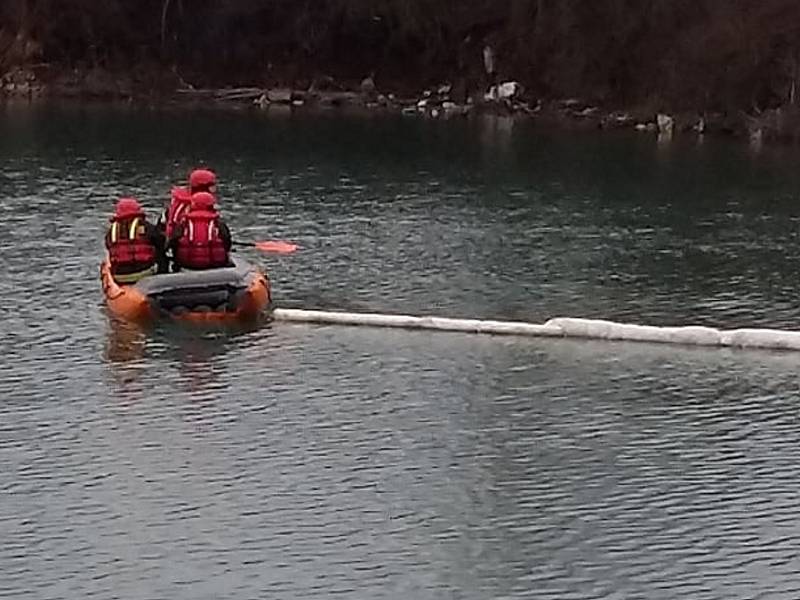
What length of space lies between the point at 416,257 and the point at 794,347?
9648mm

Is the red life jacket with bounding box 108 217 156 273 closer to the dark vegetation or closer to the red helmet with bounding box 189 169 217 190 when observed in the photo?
the red helmet with bounding box 189 169 217 190

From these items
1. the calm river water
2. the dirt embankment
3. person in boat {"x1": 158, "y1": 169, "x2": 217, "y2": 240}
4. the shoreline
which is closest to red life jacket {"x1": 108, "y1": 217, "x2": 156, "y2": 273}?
person in boat {"x1": 158, "y1": 169, "x2": 217, "y2": 240}

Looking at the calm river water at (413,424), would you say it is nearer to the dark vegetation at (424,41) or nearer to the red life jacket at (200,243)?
the red life jacket at (200,243)

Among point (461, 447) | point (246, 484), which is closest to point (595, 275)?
point (461, 447)

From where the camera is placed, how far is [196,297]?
23.0 m

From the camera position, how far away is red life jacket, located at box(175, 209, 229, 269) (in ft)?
78.0

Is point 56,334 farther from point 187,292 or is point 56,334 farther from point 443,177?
point 443,177

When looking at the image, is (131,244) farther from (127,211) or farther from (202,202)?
(202,202)

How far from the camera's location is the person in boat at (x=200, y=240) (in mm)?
23766

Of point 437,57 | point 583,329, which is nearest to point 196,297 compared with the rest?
point 583,329

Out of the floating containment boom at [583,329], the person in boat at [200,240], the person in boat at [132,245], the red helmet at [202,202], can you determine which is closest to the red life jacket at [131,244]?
the person in boat at [132,245]

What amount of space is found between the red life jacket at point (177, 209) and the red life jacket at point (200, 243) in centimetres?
45

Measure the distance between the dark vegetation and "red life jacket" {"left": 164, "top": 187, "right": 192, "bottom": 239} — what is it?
3454 cm

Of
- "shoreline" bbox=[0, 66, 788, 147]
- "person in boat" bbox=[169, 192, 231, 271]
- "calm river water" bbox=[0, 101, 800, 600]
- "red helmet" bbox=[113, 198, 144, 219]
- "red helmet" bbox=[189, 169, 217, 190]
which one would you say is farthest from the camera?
"shoreline" bbox=[0, 66, 788, 147]
